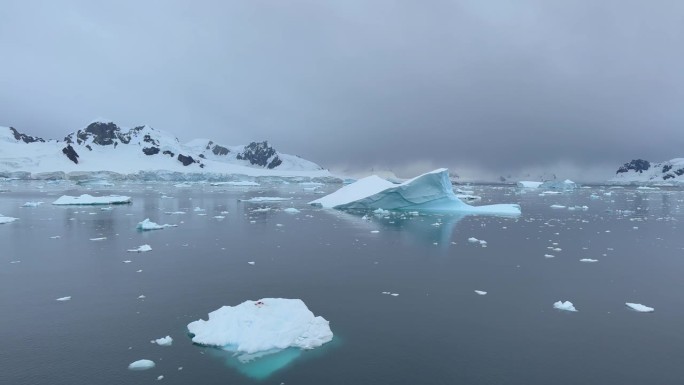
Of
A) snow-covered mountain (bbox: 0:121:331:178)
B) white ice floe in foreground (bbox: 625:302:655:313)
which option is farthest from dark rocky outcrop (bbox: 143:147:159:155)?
white ice floe in foreground (bbox: 625:302:655:313)

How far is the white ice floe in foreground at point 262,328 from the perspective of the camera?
18.2 ft

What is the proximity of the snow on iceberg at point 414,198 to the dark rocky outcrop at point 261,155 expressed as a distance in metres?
129

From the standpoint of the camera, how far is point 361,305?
725cm

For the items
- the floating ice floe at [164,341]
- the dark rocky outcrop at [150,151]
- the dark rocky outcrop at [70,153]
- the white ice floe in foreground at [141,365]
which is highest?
the dark rocky outcrop at [150,151]

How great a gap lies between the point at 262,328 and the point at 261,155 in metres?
155

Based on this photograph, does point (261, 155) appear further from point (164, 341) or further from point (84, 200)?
point (164, 341)

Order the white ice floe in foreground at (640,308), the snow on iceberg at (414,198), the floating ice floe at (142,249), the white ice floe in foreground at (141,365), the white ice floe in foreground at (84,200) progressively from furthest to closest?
the white ice floe in foreground at (84,200) → the snow on iceberg at (414,198) → the floating ice floe at (142,249) → the white ice floe in foreground at (640,308) → the white ice floe in foreground at (141,365)

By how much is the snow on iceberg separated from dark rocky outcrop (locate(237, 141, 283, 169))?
129 metres

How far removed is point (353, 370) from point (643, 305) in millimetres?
5673

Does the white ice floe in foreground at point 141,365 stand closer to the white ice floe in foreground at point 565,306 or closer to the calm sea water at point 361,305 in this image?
the calm sea water at point 361,305

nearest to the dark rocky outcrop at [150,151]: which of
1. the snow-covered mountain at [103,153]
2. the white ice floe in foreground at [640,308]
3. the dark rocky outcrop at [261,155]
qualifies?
the snow-covered mountain at [103,153]

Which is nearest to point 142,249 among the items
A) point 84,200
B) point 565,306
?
point 565,306

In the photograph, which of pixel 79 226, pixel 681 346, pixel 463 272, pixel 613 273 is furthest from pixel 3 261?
pixel 613 273

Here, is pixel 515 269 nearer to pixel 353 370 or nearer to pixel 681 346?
pixel 681 346
